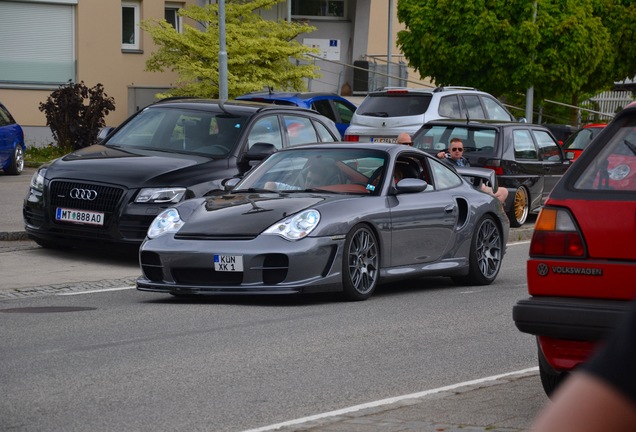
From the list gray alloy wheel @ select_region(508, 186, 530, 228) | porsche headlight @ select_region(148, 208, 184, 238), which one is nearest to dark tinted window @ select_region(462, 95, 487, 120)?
gray alloy wheel @ select_region(508, 186, 530, 228)

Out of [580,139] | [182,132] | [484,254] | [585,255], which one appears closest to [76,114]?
[580,139]

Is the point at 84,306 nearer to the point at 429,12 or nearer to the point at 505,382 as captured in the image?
the point at 505,382

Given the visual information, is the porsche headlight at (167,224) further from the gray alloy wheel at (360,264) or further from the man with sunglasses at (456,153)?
the man with sunglasses at (456,153)

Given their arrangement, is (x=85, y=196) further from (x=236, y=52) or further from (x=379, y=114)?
(x=236, y=52)

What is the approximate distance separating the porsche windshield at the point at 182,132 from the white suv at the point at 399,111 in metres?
7.60

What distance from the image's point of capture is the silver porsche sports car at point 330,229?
10.2 metres

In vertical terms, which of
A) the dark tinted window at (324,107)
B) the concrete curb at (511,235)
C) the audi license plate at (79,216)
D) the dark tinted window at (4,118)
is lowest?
the concrete curb at (511,235)

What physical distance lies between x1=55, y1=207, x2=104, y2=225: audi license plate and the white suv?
9.48 metres

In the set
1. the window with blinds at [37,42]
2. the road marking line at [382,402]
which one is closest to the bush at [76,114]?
the window with blinds at [37,42]

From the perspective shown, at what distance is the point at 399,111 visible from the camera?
2244cm

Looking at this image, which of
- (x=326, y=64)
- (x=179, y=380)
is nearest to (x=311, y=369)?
(x=179, y=380)

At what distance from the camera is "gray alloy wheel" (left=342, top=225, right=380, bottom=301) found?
10.5 metres

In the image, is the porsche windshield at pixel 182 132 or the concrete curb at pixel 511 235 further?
the concrete curb at pixel 511 235

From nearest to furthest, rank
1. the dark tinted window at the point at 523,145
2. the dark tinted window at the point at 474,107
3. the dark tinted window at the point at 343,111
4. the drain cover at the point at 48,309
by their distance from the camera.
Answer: the drain cover at the point at 48,309, the dark tinted window at the point at 523,145, the dark tinted window at the point at 474,107, the dark tinted window at the point at 343,111
